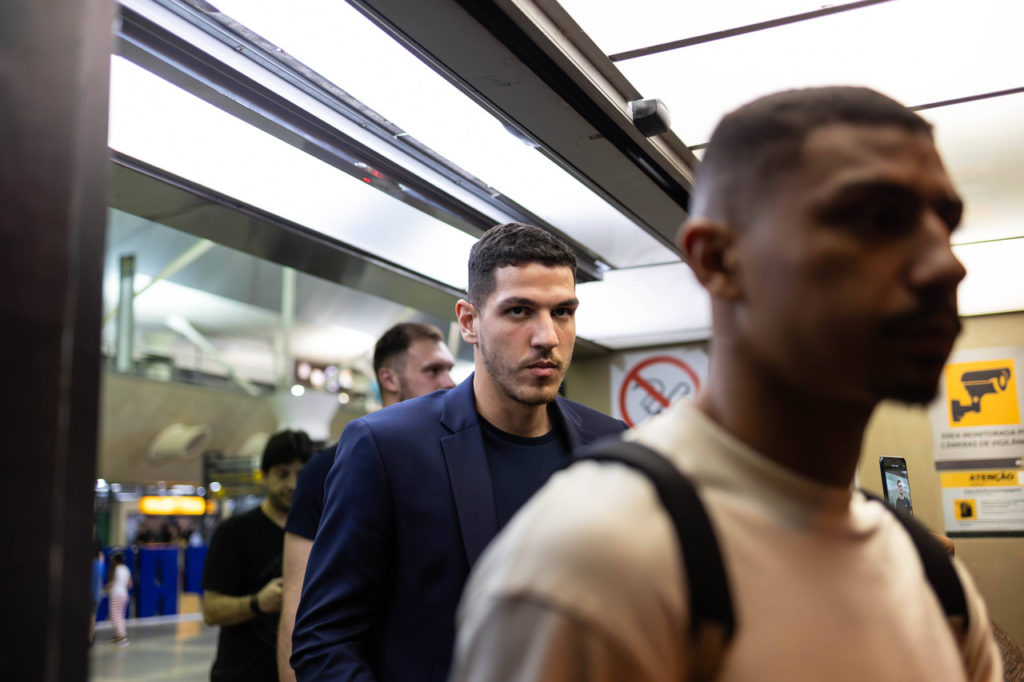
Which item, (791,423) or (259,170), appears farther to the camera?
(259,170)

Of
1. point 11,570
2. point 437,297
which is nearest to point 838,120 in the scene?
point 11,570

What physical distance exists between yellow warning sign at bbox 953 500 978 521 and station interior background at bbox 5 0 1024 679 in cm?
14

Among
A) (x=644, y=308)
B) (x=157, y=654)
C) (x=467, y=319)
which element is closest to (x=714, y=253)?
(x=467, y=319)

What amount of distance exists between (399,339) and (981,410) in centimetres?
326

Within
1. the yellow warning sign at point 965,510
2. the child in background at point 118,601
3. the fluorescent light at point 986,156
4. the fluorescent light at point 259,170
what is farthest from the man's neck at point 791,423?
the child in background at point 118,601

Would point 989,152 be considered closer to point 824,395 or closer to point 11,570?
point 824,395

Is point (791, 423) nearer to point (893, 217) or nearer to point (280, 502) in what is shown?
point (893, 217)

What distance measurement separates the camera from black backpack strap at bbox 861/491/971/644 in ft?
3.28

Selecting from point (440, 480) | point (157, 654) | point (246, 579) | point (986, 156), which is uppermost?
point (986, 156)

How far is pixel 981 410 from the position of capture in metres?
5.02

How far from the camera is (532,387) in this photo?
86.6 inches

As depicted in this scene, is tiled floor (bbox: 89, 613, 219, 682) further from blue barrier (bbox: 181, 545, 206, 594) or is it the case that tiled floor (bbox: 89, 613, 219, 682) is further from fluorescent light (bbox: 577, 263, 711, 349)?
fluorescent light (bbox: 577, 263, 711, 349)

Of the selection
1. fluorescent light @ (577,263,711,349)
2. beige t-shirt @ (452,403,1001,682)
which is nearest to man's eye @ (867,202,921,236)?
beige t-shirt @ (452,403,1001,682)

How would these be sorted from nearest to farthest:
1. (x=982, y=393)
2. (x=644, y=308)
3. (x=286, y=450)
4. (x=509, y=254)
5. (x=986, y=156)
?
(x=509, y=254) < (x=986, y=156) < (x=286, y=450) < (x=982, y=393) < (x=644, y=308)
